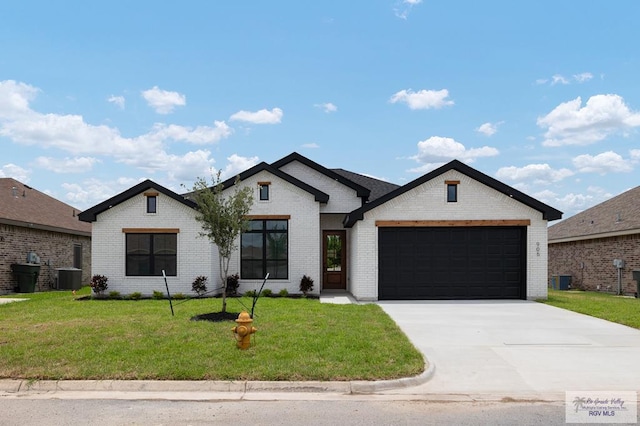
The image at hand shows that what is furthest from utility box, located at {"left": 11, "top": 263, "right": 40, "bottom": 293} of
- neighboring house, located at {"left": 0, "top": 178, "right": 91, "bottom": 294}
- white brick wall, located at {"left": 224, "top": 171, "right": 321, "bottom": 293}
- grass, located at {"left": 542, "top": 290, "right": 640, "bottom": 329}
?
grass, located at {"left": 542, "top": 290, "right": 640, "bottom": 329}

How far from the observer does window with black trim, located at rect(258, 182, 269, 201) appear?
18203mm

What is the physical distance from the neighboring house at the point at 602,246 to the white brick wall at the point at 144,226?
1734 centimetres

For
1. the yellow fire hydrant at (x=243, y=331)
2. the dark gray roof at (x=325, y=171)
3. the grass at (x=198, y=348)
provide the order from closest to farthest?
the grass at (x=198, y=348) < the yellow fire hydrant at (x=243, y=331) < the dark gray roof at (x=325, y=171)

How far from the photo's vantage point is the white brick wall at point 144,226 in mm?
17562

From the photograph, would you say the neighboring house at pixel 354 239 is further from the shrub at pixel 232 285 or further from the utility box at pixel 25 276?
the utility box at pixel 25 276

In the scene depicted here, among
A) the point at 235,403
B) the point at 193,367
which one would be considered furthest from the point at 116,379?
the point at 235,403

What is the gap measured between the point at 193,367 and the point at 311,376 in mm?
1733

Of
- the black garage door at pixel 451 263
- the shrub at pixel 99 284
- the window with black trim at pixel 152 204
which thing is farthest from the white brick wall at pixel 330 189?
the shrub at pixel 99 284

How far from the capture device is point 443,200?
16.6 m

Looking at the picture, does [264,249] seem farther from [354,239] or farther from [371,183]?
[371,183]

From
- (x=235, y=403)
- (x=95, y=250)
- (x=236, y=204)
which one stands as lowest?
(x=235, y=403)

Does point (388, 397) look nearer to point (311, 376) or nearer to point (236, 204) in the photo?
point (311, 376)

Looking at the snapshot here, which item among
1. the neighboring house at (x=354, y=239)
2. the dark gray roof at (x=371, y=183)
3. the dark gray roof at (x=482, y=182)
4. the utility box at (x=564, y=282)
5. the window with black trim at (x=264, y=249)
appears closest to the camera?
the dark gray roof at (x=482, y=182)

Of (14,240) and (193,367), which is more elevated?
(14,240)
